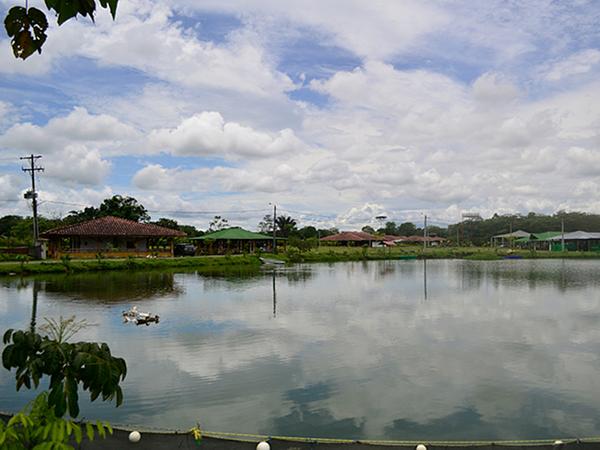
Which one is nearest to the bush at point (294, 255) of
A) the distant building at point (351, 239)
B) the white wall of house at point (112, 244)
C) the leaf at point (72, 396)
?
the white wall of house at point (112, 244)

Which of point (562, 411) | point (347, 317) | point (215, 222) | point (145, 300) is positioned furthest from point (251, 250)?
point (562, 411)

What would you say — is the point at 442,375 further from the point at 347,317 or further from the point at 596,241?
the point at 596,241

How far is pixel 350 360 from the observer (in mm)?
10469

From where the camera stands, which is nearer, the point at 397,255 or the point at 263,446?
the point at 263,446

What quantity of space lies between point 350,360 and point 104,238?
32145mm

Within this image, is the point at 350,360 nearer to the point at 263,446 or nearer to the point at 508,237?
the point at 263,446

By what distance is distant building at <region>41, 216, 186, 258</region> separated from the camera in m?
36.3

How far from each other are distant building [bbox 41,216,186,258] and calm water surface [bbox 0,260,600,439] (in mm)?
15593

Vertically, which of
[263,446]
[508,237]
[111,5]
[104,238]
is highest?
[111,5]

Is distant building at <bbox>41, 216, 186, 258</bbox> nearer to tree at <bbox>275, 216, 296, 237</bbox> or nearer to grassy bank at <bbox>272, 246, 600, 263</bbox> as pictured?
grassy bank at <bbox>272, 246, 600, 263</bbox>

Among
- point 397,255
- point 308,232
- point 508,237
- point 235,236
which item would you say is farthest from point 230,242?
point 508,237

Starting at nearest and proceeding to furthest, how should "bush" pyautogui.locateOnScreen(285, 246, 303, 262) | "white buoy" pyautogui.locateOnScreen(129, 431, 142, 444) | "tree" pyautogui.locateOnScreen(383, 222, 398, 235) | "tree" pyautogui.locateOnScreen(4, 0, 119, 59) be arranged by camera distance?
"tree" pyautogui.locateOnScreen(4, 0, 119, 59) < "white buoy" pyautogui.locateOnScreen(129, 431, 142, 444) < "bush" pyautogui.locateOnScreen(285, 246, 303, 262) < "tree" pyautogui.locateOnScreen(383, 222, 398, 235)

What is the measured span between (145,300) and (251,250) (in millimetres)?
31534

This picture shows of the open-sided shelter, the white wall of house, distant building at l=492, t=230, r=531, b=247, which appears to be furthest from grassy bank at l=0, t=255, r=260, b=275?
distant building at l=492, t=230, r=531, b=247
